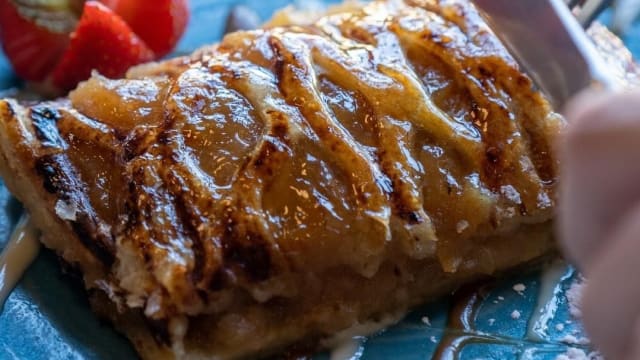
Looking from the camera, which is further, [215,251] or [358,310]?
[358,310]

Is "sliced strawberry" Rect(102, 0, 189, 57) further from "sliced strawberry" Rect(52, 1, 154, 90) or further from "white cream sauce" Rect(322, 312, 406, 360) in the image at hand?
"white cream sauce" Rect(322, 312, 406, 360)

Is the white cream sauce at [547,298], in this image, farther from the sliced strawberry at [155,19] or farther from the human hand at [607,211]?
the sliced strawberry at [155,19]

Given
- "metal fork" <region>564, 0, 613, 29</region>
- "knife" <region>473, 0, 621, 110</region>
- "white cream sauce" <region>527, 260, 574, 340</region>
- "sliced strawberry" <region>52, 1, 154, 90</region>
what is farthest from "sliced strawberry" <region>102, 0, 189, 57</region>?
"white cream sauce" <region>527, 260, 574, 340</region>

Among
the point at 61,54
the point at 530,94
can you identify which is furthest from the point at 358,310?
the point at 61,54

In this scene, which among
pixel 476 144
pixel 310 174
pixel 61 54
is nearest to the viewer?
pixel 310 174

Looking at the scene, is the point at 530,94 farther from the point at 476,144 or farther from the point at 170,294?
the point at 170,294

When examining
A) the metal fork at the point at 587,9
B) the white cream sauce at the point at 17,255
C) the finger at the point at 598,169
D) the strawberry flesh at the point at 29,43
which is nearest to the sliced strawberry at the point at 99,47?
the strawberry flesh at the point at 29,43

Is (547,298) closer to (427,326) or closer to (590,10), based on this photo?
(427,326)
